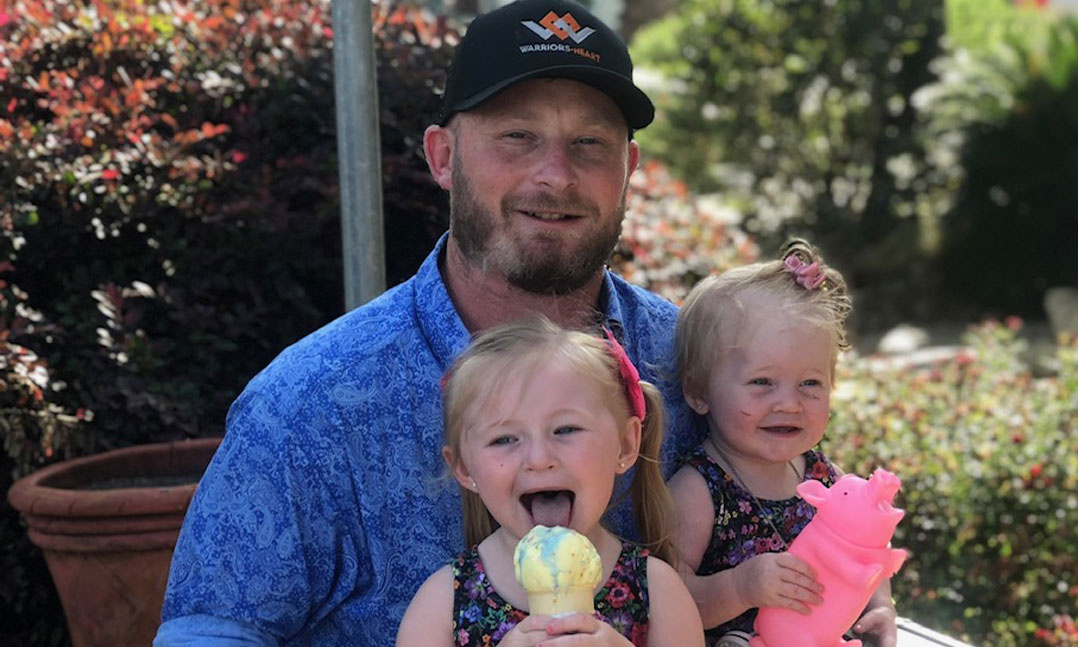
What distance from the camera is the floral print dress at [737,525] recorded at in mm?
2828

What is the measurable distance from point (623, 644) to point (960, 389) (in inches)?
194

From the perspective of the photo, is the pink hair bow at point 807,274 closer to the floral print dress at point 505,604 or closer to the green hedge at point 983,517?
the floral print dress at point 505,604

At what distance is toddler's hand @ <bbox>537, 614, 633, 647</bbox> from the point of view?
7.13 feet

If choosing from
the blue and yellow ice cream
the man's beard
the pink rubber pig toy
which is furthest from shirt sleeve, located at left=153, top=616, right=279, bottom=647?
the pink rubber pig toy

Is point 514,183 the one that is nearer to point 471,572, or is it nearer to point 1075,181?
point 471,572

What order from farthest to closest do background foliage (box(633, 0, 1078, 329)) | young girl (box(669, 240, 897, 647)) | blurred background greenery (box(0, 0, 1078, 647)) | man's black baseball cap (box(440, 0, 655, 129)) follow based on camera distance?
background foliage (box(633, 0, 1078, 329)) < blurred background greenery (box(0, 0, 1078, 647)) < young girl (box(669, 240, 897, 647)) < man's black baseball cap (box(440, 0, 655, 129))

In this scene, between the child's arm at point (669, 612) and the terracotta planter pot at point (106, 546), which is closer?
the child's arm at point (669, 612)

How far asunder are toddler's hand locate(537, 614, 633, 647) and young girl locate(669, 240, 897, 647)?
541mm

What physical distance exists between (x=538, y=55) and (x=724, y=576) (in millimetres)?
1103

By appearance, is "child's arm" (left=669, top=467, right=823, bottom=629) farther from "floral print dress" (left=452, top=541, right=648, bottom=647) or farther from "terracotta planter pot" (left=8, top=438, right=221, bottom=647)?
"terracotta planter pot" (left=8, top=438, right=221, bottom=647)

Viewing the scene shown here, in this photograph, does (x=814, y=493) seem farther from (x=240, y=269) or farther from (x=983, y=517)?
(x=983, y=517)

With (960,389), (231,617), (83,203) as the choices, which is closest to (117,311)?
(83,203)

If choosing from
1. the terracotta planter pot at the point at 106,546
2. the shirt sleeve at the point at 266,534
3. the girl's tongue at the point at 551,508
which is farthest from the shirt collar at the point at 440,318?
the terracotta planter pot at the point at 106,546

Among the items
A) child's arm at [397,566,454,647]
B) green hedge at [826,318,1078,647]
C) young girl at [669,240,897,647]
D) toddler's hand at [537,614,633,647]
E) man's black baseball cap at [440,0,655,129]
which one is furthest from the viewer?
green hedge at [826,318,1078,647]
